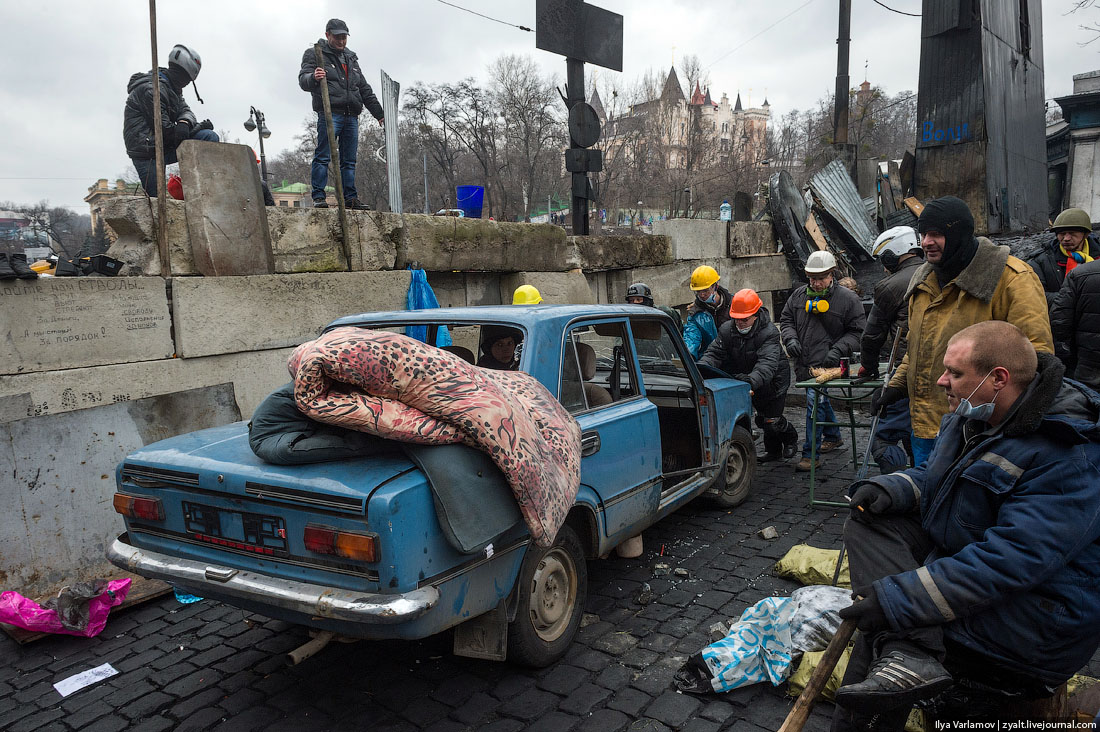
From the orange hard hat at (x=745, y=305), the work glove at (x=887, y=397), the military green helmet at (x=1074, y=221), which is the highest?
the military green helmet at (x=1074, y=221)

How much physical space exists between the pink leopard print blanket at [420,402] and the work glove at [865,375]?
3.07 meters

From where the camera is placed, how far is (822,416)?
6.57m

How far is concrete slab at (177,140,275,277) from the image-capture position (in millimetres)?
5086

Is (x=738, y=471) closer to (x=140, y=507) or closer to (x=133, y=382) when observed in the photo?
(x=140, y=507)

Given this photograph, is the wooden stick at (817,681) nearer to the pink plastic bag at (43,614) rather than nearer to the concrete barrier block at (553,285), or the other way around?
the pink plastic bag at (43,614)

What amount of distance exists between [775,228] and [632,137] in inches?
919

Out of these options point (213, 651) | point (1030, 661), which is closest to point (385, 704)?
point (213, 651)

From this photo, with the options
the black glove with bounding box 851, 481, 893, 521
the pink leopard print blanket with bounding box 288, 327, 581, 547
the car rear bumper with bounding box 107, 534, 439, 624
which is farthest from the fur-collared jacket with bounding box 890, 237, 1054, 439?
the car rear bumper with bounding box 107, 534, 439, 624

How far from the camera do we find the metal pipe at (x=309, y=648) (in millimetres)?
3080

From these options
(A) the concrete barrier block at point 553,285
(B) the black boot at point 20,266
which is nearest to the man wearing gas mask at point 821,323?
(A) the concrete barrier block at point 553,285

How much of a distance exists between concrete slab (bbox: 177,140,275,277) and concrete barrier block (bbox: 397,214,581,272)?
1598mm

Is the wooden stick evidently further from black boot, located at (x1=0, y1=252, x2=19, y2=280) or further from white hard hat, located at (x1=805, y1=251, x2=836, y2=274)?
black boot, located at (x1=0, y1=252, x2=19, y2=280)

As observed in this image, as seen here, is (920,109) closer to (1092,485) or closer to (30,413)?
(1092,485)

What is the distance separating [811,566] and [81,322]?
16.4 feet
